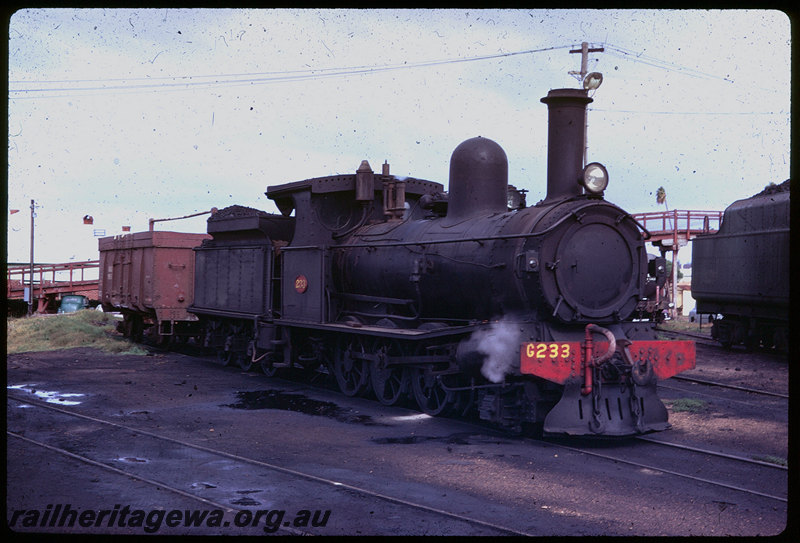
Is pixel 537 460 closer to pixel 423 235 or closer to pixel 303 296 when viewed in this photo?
pixel 423 235

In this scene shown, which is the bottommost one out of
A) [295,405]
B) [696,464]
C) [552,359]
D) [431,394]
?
[295,405]

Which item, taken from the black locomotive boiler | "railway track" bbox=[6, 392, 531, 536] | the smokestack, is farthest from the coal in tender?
the smokestack

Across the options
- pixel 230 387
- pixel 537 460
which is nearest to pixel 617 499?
pixel 537 460

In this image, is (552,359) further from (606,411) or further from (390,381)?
(390,381)

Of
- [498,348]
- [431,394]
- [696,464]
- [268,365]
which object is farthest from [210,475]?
[268,365]

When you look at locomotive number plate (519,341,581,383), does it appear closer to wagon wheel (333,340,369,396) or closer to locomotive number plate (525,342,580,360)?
locomotive number plate (525,342,580,360)

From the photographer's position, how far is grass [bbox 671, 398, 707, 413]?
10164 millimetres

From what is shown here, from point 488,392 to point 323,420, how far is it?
222cm

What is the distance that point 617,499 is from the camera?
5840mm

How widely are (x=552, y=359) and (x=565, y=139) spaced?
269 centimetres

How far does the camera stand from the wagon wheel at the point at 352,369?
10859mm

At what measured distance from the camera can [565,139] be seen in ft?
27.7

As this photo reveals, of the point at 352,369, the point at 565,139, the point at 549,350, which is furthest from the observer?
the point at 352,369

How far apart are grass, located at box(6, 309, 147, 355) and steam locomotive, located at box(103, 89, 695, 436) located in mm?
7182
